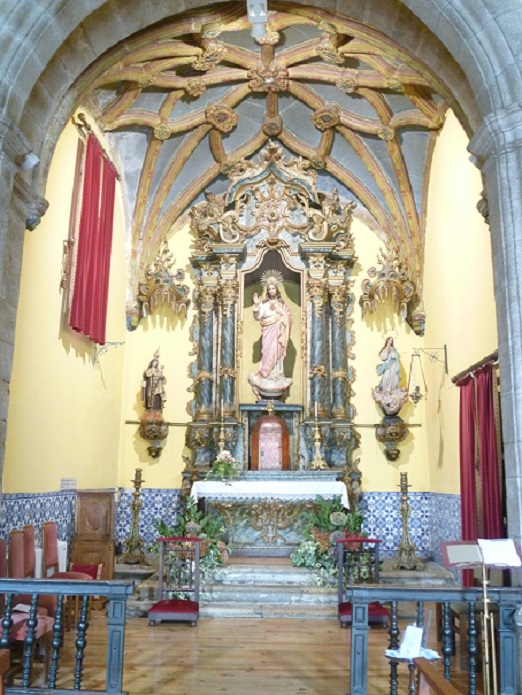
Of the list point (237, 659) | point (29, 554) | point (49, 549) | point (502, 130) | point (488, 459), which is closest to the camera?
A: point (502, 130)

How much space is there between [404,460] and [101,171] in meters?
5.89

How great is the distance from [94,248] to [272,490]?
149 inches

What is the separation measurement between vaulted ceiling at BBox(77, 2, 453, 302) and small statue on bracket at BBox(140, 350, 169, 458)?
1.52m

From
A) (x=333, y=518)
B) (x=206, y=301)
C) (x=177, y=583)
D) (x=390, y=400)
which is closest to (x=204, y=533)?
(x=177, y=583)

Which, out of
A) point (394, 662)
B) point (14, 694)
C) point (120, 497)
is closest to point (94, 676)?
point (14, 694)

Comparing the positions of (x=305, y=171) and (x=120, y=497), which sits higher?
(x=305, y=171)

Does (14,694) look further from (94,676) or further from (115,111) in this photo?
(115,111)

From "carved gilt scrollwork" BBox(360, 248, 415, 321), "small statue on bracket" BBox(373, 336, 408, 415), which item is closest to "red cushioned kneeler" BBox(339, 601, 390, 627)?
"small statue on bracket" BBox(373, 336, 408, 415)

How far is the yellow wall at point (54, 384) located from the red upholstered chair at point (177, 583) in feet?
4.92

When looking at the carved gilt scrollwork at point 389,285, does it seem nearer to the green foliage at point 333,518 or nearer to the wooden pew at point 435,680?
the green foliage at point 333,518

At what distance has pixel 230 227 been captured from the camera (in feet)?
34.1

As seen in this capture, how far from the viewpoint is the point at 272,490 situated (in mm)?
8680

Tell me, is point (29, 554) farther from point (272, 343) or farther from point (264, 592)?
point (272, 343)

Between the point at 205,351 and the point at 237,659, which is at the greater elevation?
the point at 205,351
